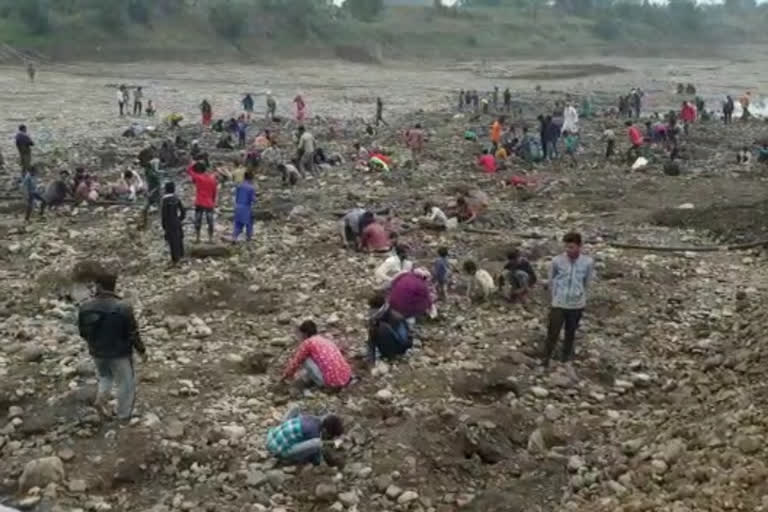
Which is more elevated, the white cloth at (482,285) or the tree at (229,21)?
the tree at (229,21)

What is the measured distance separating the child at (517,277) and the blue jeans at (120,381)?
5359 millimetres

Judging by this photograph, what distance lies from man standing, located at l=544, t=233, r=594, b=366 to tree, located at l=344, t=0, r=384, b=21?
76.2 metres

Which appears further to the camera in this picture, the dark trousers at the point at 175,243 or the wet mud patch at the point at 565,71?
the wet mud patch at the point at 565,71

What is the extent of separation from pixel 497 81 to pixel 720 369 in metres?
54.0

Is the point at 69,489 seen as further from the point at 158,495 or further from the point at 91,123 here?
the point at 91,123

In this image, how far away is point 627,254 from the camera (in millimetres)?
15023

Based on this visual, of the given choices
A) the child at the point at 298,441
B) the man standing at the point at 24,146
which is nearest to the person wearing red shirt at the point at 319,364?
the child at the point at 298,441

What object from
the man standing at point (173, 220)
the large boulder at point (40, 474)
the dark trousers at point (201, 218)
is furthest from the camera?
the dark trousers at point (201, 218)

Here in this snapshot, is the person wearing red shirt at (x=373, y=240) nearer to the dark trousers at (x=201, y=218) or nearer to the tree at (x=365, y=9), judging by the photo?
the dark trousers at (x=201, y=218)

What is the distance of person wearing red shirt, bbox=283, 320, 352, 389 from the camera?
30.2 feet

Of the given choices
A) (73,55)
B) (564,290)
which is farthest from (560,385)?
(73,55)

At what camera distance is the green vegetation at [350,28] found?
61.6 m

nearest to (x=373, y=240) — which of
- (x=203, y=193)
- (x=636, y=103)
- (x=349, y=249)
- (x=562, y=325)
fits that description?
(x=349, y=249)

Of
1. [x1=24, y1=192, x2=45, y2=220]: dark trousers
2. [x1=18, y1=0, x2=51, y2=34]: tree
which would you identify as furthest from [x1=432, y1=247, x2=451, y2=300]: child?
[x1=18, y1=0, x2=51, y2=34]: tree
